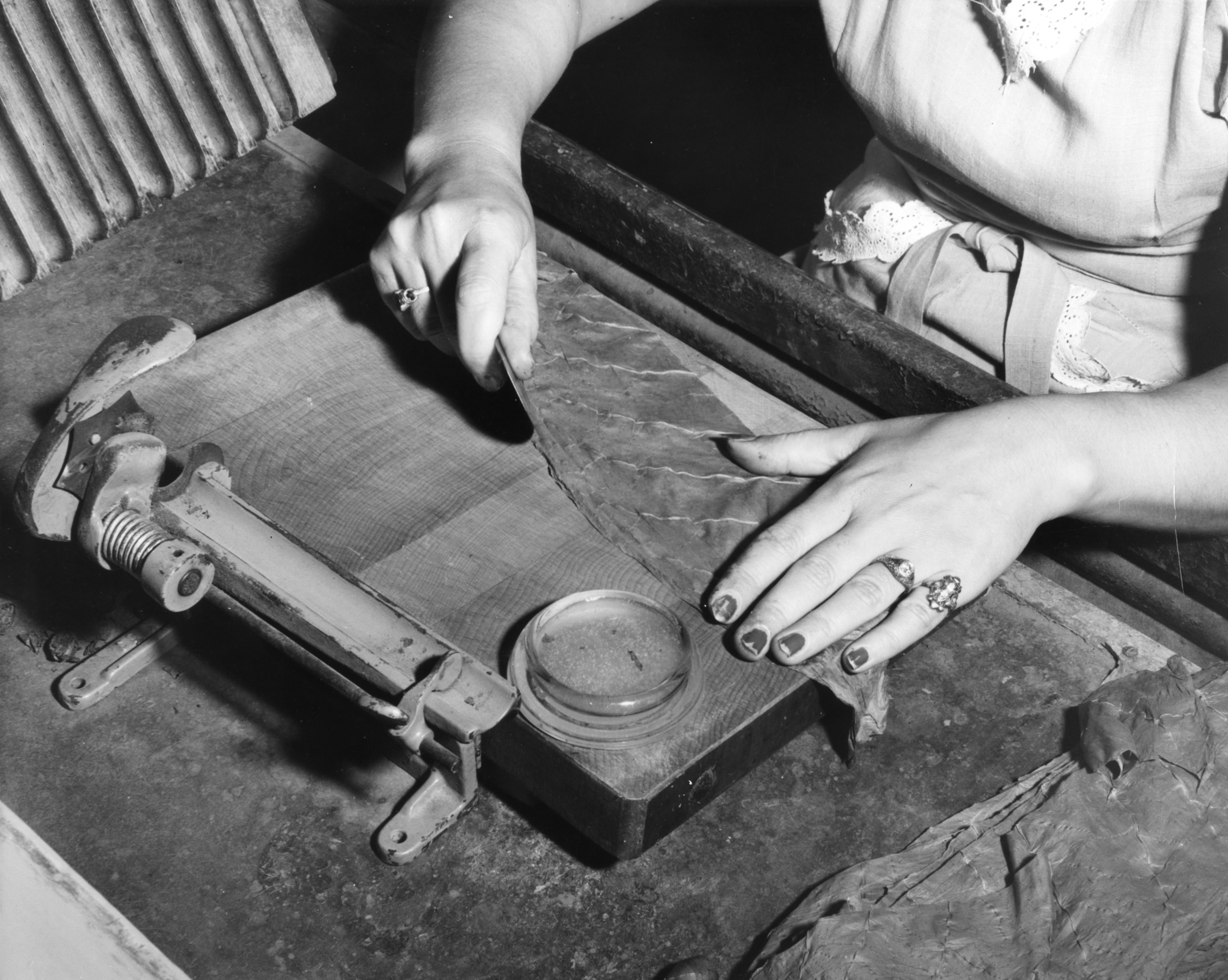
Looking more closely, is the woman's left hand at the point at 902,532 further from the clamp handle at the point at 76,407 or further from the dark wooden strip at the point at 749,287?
the clamp handle at the point at 76,407

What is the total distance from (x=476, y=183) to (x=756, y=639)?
0.63 m

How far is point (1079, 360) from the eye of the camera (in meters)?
1.36

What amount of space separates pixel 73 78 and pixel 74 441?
720mm

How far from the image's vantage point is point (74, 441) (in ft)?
3.25

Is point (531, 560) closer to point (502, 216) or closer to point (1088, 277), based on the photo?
point (502, 216)

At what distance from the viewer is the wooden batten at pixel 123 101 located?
147cm

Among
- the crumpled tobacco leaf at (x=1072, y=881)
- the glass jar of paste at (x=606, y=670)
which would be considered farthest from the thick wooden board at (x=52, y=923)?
the crumpled tobacco leaf at (x=1072, y=881)

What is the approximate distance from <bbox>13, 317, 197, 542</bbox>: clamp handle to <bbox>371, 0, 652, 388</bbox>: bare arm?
30 centimetres

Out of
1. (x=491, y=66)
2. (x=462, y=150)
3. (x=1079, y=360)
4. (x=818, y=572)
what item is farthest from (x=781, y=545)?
(x=491, y=66)

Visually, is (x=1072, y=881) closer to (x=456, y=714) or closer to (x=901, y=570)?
(x=901, y=570)

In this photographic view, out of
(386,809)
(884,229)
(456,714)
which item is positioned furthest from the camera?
(884,229)

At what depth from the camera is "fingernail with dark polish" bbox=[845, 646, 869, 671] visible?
1008 mm

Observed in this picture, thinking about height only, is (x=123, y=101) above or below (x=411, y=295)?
above

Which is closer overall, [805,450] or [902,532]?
[902,532]
